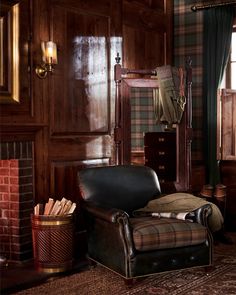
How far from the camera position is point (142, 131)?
19.7 feet

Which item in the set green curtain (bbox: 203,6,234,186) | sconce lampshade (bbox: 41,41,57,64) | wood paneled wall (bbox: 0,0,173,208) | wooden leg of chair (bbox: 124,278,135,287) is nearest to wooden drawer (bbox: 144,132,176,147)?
wood paneled wall (bbox: 0,0,173,208)

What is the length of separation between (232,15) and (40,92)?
285 centimetres

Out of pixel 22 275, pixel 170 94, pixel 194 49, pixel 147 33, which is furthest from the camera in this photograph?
pixel 194 49

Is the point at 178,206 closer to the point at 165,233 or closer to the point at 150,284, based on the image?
the point at 165,233

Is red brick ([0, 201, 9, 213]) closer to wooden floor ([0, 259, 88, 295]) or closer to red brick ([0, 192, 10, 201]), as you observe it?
red brick ([0, 192, 10, 201])

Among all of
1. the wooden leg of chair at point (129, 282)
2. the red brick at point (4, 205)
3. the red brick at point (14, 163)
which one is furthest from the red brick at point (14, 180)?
the wooden leg of chair at point (129, 282)

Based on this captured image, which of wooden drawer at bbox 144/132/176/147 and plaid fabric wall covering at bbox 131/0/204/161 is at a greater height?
plaid fabric wall covering at bbox 131/0/204/161

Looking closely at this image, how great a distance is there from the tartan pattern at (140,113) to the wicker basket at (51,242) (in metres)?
1.69

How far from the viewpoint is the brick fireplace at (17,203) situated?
483 centimetres

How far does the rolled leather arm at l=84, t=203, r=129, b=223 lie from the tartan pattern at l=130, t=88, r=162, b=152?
5.04 ft

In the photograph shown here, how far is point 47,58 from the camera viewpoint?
4926mm

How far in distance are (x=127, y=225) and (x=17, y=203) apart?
1.24 meters

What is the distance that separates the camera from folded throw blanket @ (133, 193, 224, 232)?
15.1ft

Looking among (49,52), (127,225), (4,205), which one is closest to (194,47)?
(49,52)
